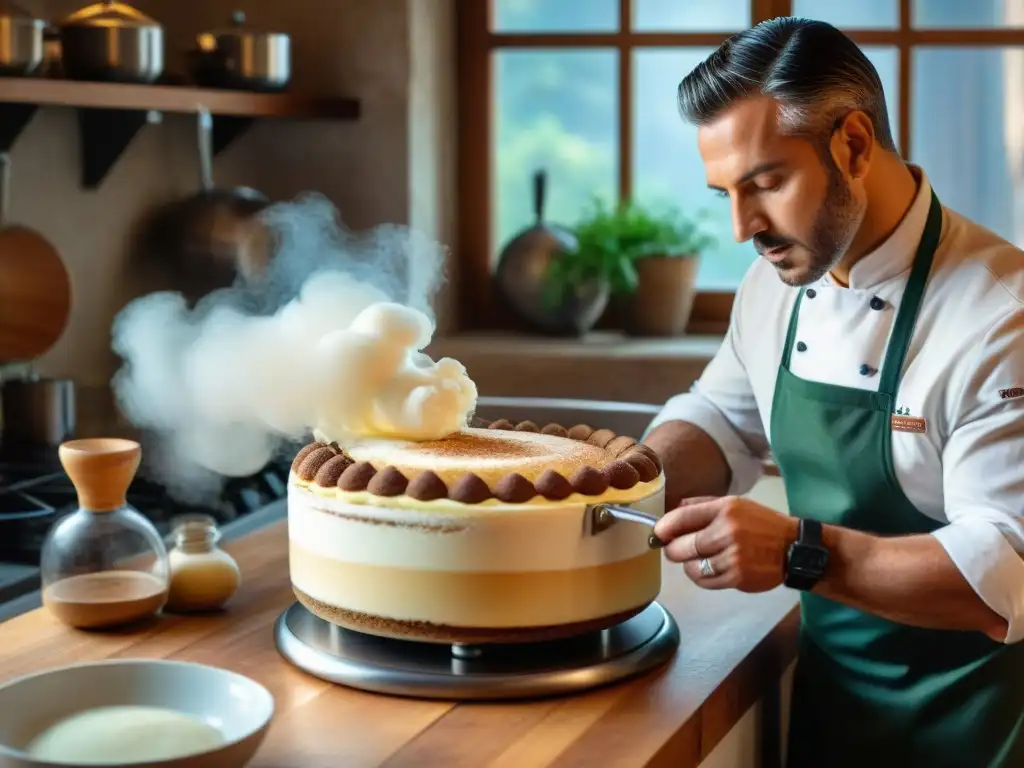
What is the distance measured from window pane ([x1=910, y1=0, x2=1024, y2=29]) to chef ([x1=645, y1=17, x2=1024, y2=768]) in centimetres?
184

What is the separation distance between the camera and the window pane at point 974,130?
337cm

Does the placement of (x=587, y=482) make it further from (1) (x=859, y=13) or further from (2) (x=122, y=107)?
(1) (x=859, y=13)

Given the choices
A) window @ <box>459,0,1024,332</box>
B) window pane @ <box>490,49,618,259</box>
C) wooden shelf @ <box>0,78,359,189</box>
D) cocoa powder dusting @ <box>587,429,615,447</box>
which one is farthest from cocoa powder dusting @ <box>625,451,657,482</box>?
window pane @ <box>490,49,618,259</box>

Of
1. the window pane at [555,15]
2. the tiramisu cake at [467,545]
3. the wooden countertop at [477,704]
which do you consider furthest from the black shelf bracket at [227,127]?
the tiramisu cake at [467,545]

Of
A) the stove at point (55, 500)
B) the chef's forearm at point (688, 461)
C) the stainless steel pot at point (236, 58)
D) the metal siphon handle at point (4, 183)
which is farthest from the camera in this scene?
the stainless steel pot at point (236, 58)

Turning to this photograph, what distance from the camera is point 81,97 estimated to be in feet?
8.38

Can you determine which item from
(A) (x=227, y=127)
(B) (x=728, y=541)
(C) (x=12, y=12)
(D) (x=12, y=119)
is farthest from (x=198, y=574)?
(A) (x=227, y=127)

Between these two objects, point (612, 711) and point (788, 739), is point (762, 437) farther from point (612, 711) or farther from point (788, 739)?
point (612, 711)

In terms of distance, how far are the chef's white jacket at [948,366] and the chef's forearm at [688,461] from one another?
0.06ft

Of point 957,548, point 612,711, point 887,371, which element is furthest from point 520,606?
point 887,371

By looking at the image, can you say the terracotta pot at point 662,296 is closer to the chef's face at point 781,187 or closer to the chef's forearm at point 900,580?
the chef's face at point 781,187

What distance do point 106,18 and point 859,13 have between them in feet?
6.10

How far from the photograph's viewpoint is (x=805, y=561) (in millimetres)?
1420

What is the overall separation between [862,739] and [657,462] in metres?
0.55
